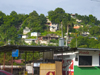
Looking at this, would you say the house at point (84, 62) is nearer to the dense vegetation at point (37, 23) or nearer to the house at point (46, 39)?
the house at point (46, 39)

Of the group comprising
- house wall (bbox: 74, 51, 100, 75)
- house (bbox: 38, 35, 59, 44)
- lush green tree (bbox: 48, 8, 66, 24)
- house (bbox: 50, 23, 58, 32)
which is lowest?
house wall (bbox: 74, 51, 100, 75)

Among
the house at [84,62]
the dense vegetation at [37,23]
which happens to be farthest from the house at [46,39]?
the house at [84,62]

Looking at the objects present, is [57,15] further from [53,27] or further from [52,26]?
[53,27]

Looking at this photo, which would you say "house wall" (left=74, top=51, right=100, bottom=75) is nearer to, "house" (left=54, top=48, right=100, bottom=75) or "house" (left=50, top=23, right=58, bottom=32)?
"house" (left=54, top=48, right=100, bottom=75)

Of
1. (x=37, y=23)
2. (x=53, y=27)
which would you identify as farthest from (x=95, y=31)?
(x=37, y=23)

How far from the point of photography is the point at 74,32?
160 m

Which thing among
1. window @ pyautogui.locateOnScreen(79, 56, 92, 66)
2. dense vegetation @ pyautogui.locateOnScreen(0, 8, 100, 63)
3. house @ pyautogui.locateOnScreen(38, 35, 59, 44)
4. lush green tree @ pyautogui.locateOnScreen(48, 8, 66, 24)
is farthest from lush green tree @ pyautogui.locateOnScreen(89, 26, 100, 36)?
window @ pyautogui.locateOnScreen(79, 56, 92, 66)

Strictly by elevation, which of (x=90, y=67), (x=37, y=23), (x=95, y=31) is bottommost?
(x=90, y=67)

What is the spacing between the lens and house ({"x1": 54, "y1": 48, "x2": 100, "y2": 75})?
62.6 ft

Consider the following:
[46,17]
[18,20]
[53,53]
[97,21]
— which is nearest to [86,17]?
[97,21]

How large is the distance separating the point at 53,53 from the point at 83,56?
6.08m

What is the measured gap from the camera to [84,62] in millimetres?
19469

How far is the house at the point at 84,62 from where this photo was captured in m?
19.1

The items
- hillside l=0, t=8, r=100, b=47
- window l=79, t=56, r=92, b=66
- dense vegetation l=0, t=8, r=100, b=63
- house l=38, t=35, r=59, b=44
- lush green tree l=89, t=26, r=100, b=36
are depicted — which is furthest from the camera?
lush green tree l=89, t=26, r=100, b=36
